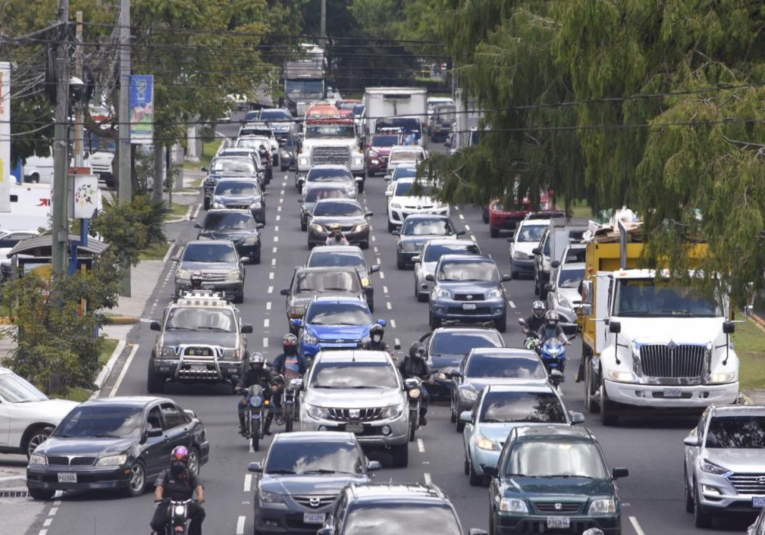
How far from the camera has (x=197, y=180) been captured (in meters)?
83.6

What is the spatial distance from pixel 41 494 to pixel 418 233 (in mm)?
29842

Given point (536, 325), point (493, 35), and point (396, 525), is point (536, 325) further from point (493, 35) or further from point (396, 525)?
point (396, 525)

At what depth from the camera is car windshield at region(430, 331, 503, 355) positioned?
35531mm

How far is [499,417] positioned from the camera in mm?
26734

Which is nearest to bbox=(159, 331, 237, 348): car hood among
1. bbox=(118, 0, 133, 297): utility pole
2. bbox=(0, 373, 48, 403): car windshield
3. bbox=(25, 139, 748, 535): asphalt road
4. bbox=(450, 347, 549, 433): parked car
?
bbox=(25, 139, 748, 535): asphalt road

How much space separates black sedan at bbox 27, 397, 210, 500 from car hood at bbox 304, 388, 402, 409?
2.05 meters

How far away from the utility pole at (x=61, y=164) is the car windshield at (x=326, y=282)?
7.60 meters

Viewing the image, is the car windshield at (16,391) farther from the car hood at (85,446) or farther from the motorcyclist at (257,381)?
the car hood at (85,446)

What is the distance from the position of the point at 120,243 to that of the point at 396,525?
31.4 metres

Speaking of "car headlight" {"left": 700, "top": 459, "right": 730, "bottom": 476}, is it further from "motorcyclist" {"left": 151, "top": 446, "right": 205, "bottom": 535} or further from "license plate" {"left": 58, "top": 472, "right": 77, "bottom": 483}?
"license plate" {"left": 58, "top": 472, "right": 77, "bottom": 483}

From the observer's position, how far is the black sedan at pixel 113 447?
25.1 m

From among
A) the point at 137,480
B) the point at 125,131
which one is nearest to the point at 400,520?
the point at 137,480

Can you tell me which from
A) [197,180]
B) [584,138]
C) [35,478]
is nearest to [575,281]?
[584,138]

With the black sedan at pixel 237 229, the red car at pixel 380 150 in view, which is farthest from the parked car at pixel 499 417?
the red car at pixel 380 150
